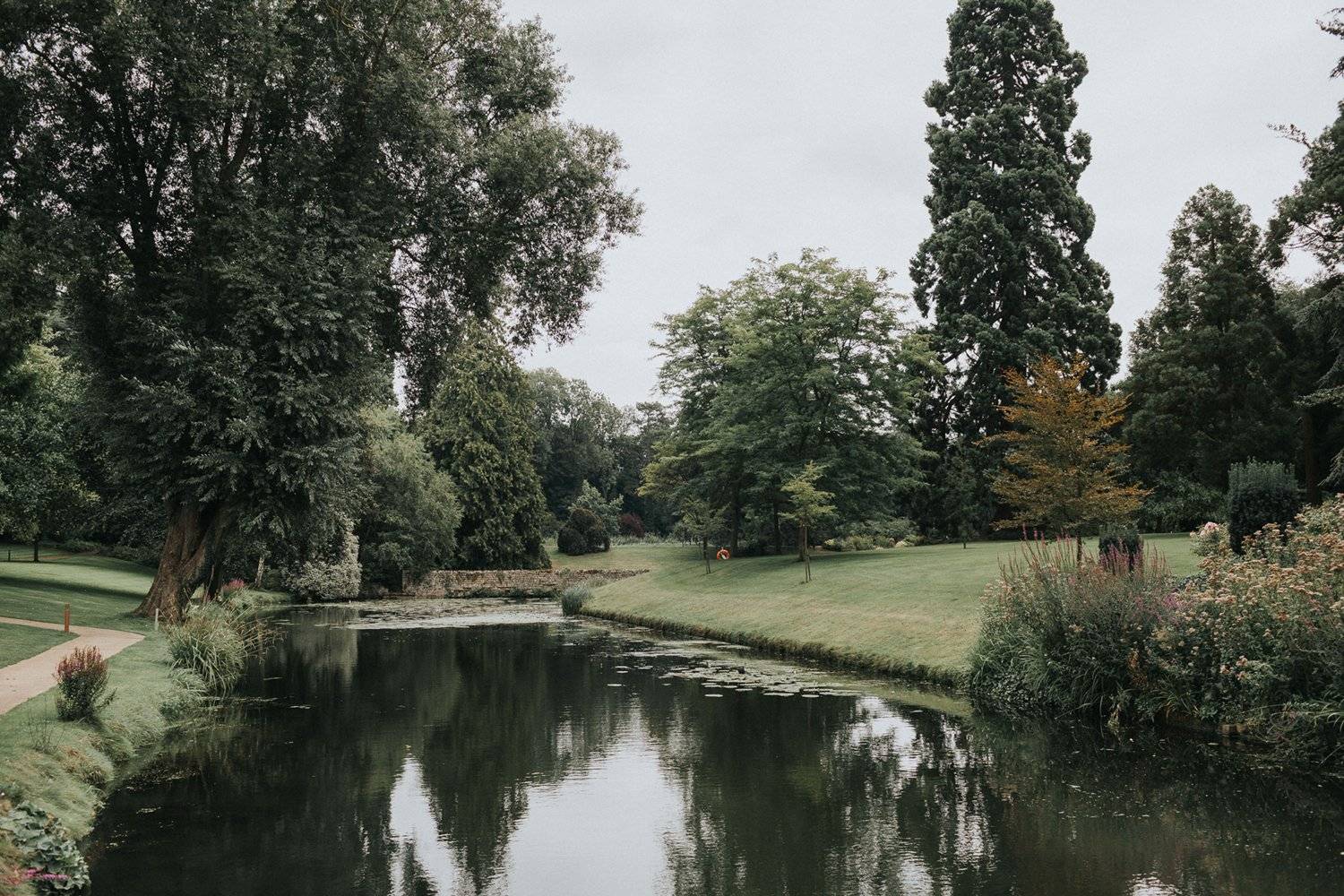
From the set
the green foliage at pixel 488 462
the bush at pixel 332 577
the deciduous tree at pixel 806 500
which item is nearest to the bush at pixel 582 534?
the green foliage at pixel 488 462

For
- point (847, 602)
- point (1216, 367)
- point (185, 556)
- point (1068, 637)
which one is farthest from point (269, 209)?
point (1216, 367)

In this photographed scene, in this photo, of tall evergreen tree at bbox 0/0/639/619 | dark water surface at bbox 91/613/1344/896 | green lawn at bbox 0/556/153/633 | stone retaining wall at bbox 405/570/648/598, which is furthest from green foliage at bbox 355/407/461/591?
dark water surface at bbox 91/613/1344/896

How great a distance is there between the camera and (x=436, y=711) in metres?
17.4

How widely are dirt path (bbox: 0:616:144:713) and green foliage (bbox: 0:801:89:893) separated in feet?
16.6

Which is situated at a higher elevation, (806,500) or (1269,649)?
(806,500)

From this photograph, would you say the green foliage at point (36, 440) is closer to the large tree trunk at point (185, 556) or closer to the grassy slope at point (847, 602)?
the large tree trunk at point (185, 556)

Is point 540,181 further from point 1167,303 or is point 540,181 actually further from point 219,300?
point 1167,303

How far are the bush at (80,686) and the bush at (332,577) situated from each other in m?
33.8

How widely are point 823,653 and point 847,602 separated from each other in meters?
4.45

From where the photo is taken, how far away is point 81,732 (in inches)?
480

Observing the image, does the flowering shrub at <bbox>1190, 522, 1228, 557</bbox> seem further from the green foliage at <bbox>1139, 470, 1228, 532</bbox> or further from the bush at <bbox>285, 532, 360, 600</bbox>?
the bush at <bbox>285, 532, 360, 600</bbox>

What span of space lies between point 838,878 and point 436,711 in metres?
10.5

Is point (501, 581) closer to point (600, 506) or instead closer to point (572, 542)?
point (572, 542)

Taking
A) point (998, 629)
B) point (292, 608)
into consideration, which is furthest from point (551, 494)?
point (998, 629)
